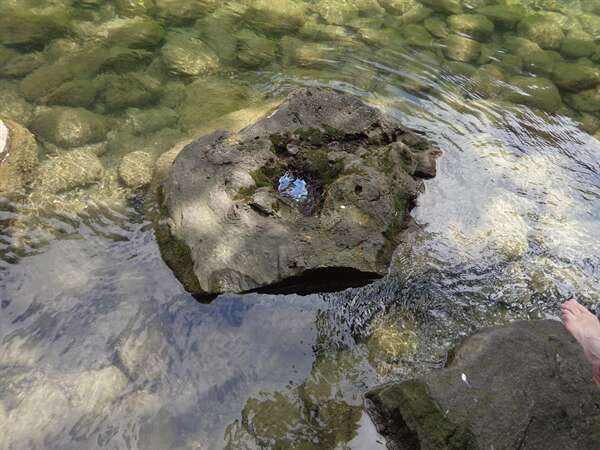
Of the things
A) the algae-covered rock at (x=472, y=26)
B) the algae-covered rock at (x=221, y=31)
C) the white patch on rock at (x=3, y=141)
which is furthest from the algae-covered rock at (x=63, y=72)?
the algae-covered rock at (x=472, y=26)

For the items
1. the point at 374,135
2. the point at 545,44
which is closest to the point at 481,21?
the point at 545,44

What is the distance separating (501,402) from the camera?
240 cm

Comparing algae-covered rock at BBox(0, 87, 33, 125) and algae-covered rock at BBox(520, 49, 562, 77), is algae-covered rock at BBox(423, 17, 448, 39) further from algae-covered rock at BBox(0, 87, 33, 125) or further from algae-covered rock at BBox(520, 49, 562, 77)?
algae-covered rock at BBox(0, 87, 33, 125)

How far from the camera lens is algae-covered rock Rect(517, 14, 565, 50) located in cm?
633

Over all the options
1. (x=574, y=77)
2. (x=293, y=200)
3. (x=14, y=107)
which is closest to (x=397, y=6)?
(x=574, y=77)

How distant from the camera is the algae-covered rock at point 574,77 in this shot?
5625 millimetres

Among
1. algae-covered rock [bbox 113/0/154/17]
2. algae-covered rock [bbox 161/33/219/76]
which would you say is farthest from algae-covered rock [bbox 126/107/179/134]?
algae-covered rock [bbox 113/0/154/17]

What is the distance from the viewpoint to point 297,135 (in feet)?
12.7

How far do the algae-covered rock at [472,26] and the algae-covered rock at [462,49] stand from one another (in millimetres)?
184

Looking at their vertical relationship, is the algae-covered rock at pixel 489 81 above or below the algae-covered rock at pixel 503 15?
below

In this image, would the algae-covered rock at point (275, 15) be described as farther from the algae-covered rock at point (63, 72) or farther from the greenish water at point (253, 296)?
the algae-covered rock at point (63, 72)

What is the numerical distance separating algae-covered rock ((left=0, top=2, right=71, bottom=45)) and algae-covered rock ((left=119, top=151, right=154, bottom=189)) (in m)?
2.08

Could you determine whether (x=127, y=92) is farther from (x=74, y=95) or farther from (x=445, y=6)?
(x=445, y=6)

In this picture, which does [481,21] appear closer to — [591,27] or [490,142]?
[591,27]
